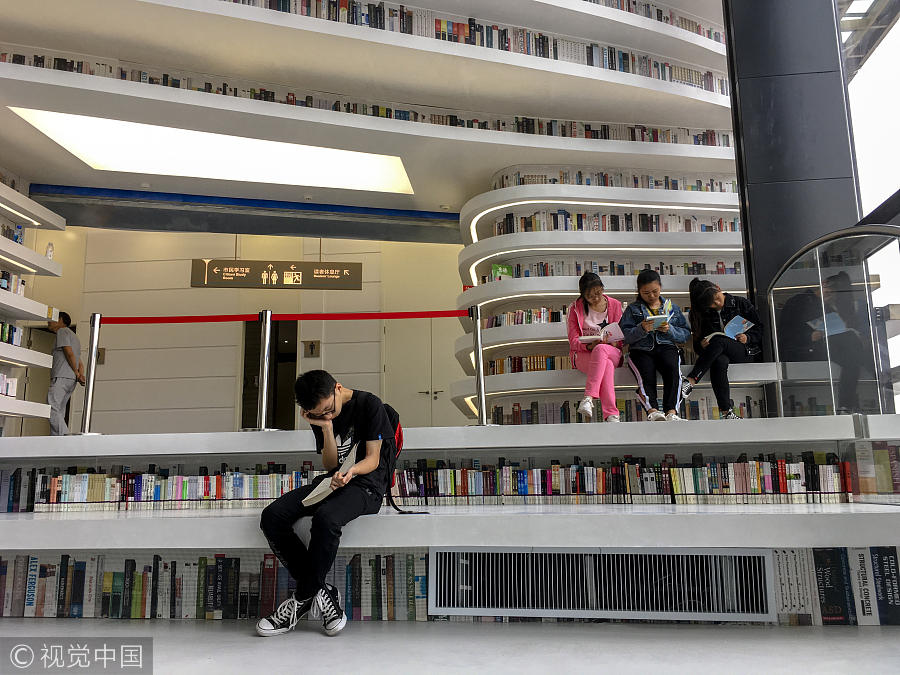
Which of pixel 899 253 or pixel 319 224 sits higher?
pixel 319 224

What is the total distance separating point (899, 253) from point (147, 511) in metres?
3.50

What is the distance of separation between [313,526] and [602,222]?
440cm

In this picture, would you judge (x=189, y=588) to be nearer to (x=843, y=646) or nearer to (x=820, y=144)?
(x=843, y=646)

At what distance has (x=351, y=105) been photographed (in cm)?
610

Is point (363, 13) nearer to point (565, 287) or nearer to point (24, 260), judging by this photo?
point (565, 287)

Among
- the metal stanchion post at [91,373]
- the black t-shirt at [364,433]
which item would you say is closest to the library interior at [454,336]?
the black t-shirt at [364,433]

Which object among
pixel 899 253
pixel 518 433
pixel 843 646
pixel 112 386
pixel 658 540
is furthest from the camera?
pixel 112 386

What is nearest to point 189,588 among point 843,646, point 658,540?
point 658,540

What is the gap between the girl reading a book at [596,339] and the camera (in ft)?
14.1

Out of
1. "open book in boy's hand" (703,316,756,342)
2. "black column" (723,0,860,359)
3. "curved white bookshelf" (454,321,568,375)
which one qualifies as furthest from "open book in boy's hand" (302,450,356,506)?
"black column" (723,0,860,359)

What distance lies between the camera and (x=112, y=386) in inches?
324

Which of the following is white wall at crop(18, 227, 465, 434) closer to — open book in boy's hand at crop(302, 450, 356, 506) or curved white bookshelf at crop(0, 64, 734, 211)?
curved white bookshelf at crop(0, 64, 734, 211)

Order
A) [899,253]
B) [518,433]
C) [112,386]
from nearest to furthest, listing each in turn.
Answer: [899,253] < [518,433] < [112,386]

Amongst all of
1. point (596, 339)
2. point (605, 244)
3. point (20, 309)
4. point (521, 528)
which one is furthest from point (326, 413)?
point (20, 309)
